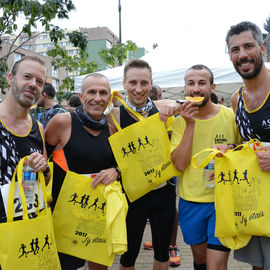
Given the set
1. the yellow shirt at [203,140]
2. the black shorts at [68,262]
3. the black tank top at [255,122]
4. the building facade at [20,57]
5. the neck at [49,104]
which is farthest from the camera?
the building facade at [20,57]

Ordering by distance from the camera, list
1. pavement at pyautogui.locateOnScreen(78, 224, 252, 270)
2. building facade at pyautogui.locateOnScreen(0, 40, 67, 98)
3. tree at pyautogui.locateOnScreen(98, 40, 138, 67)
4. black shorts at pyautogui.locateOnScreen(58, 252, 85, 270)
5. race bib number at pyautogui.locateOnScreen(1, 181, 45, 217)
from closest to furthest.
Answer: race bib number at pyautogui.locateOnScreen(1, 181, 45, 217), black shorts at pyautogui.locateOnScreen(58, 252, 85, 270), pavement at pyautogui.locateOnScreen(78, 224, 252, 270), tree at pyautogui.locateOnScreen(98, 40, 138, 67), building facade at pyautogui.locateOnScreen(0, 40, 67, 98)

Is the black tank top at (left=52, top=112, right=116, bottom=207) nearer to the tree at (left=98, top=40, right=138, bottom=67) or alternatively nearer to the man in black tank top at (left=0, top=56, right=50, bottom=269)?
the man in black tank top at (left=0, top=56, right=50, bottom=269)

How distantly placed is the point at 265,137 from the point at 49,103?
3831 millimetres

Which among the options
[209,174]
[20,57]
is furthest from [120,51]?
[20,57]

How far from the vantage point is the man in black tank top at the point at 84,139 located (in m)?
2.28

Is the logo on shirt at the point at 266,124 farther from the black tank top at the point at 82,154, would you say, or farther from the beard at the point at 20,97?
the beard at the point at 20,97

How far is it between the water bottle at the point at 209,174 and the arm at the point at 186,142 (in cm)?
17

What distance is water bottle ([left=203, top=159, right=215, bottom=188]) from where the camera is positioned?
7.54 feet

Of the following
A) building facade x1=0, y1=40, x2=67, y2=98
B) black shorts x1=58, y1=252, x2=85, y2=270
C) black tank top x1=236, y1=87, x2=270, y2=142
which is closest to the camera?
black tank top x1=236, y1=87, x2=270, y2=142

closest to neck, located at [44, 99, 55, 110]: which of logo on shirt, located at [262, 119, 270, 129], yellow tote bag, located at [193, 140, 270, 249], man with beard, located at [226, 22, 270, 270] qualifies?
man with beard, located at [226, 22, 270, 270]

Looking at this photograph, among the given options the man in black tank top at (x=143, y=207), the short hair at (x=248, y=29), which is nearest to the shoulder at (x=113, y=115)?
the man in black tank top at (x=143, y=207)

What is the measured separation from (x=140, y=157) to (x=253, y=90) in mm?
1055

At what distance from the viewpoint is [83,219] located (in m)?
2.18

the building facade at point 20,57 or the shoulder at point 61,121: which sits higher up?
the building facade at point 20,57
